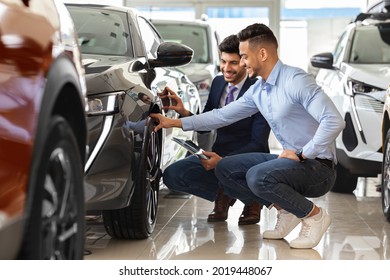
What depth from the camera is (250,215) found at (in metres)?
6.84

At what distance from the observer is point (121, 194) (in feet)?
17.1

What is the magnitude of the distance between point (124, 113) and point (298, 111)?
126cm

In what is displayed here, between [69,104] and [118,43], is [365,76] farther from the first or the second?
[69,104]

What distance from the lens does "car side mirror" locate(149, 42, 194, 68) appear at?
6168 mm

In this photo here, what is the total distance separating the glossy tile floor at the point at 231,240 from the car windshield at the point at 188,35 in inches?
151

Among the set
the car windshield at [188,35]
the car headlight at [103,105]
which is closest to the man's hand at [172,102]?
the car headlight at [103,105]

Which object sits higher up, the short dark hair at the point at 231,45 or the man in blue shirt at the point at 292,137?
the short dark hair at the point at 231,45

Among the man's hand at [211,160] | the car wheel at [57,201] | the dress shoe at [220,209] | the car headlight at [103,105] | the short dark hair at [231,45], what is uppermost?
the car wheel at [57,201]

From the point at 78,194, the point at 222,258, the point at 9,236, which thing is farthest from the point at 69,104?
the point at 222,258

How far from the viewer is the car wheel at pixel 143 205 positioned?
554 cm

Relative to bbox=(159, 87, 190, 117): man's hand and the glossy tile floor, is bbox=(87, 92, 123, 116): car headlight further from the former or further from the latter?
bbox=(159, 87, 190, 117): man's hand

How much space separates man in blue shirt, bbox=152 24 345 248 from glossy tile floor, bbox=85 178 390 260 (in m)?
0.20

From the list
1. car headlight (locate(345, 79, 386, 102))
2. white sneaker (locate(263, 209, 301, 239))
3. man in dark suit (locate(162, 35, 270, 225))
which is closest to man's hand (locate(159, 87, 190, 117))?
man in dark suit (locate(162, 35, 270, 225))

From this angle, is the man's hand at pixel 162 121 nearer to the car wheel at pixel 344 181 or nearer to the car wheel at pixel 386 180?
the car wheel at pixel 386 180
